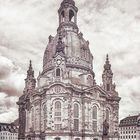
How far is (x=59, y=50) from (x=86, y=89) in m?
11.5

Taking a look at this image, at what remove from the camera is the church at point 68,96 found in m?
80.0

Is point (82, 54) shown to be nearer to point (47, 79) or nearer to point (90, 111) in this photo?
point (47, 79)

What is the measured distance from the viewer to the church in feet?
262

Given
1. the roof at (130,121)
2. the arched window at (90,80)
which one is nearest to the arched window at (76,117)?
the arched window at (90,80)

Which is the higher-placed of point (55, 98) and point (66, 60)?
point (66, 60)

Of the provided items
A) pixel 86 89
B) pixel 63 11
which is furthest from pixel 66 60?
pixel 63 11

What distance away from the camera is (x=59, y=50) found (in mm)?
85812

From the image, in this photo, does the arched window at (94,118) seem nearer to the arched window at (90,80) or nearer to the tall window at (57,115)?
the arched window at (90,80)

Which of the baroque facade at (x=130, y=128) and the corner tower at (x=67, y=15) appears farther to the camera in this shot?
the baroque facade at (x=130, y=128)

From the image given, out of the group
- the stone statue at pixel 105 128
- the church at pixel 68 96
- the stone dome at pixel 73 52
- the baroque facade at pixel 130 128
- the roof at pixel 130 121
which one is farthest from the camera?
the roof at pixel 130 121

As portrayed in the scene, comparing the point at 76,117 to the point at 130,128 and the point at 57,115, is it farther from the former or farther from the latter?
the point at 130,128

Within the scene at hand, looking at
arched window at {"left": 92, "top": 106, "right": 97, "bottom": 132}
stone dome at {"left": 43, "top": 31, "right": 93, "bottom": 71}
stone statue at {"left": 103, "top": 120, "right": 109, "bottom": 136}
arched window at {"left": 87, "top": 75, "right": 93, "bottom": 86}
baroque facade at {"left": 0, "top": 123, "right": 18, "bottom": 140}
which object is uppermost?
stone dome at {"left": 43, "top": 31, "right": 93, "bottom": 71}

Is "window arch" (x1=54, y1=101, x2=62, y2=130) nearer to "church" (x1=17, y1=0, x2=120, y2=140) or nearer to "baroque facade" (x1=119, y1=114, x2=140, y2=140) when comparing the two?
"church" (x1=17, y1=0, x2=120, y2=140)

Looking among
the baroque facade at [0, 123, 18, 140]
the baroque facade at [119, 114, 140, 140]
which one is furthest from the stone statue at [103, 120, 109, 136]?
the baroque facade at [0, 123, 18, 140]
